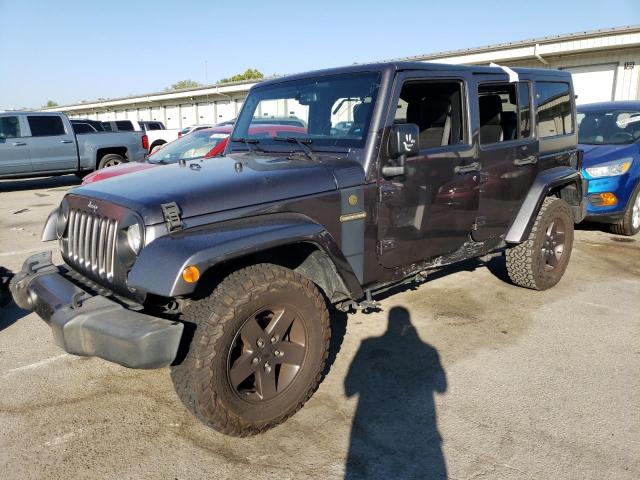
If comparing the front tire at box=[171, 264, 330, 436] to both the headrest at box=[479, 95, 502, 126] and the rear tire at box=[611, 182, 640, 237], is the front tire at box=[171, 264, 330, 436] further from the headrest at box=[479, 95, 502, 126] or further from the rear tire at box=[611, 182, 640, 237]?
the rear tire at box=[611, 182, 640, 237]

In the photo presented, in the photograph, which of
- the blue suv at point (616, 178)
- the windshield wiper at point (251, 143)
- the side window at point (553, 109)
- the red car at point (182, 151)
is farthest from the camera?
the red car at point (182, 151)

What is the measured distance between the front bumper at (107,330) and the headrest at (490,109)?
123 inches

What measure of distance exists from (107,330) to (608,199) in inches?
266

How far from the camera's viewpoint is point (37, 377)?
3.43m

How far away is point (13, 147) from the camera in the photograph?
12.1 m

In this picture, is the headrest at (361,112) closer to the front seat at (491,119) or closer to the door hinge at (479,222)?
the front seat at (491,119)

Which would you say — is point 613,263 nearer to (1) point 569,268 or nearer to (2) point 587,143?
(1) point 569,268

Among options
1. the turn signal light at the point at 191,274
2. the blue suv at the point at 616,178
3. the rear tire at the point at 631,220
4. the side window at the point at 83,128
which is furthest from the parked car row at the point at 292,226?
the side window at the point at 83,128

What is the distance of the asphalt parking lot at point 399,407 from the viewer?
8.29 feet

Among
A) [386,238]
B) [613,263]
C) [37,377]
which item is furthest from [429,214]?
[613,263]

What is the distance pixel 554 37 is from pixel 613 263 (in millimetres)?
15125

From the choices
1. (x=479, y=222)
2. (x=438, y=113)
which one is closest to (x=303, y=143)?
(x=438, y=113)

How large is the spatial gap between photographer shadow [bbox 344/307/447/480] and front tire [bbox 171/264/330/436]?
426 millimetres

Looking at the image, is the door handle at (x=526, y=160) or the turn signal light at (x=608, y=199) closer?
the door handle at (x=526, y=160)
